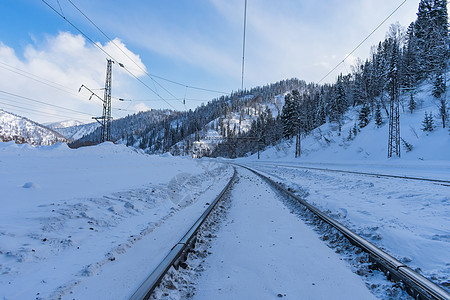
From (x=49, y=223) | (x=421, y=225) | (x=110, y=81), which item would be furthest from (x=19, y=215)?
(x=110, y=81)

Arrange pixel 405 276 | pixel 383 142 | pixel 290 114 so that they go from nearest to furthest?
pixel 405 276, pixel 383 142, pixel 290 114

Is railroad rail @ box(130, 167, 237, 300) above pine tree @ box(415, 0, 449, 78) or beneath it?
beneath

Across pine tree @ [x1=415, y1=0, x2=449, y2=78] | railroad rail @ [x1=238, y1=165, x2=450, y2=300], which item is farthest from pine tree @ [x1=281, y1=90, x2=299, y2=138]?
railroad rail @ [x1=238, y1=165, x2=450, y2=300]

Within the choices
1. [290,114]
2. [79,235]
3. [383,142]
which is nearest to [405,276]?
[79,235]

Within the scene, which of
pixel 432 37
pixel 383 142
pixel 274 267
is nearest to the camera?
pixel 274 267

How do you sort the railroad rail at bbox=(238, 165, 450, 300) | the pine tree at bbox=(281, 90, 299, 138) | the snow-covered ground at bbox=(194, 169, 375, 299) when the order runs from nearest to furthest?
1. the railroad rail at bbox=(238, 165, 450, 300)
2. the snow-covered ground at bbox=(194, 169, 375, 299)
3. the pine tree at bbox=(281, 90, 299, 138)

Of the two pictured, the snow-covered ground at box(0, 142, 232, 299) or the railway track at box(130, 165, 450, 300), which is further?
the snow-covered ground at box(0, 142, 232, 299)

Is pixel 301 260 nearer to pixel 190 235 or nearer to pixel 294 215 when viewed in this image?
pixel 190 235

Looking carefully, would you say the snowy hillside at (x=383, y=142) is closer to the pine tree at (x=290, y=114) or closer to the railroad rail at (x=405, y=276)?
the pine tree at (x=290, y=114)

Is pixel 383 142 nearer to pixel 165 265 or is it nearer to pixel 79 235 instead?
pixel 165 265

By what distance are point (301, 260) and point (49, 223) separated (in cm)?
480

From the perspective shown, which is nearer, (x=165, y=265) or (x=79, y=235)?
(x=165, y=265)

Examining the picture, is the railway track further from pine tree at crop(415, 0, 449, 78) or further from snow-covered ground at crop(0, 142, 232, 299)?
pine tree at crop(415, 0, 449, 78)

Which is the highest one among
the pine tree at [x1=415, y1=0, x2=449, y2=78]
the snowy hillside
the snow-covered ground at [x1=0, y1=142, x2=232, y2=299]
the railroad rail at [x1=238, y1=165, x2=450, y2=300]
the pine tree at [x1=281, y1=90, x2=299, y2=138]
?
the pine tree at [x1=415, y1=0, x2=449, y2=78]
